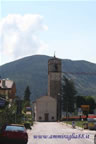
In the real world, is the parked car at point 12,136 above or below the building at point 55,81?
below

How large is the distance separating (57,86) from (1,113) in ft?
332

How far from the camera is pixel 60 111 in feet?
454

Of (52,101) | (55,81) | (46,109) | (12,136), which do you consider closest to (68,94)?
(52,101)

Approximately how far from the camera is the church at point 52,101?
450 feet

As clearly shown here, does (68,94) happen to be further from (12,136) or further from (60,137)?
(12,136)

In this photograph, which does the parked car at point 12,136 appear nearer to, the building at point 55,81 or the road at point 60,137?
the road at point 60,137

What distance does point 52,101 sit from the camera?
137 metres

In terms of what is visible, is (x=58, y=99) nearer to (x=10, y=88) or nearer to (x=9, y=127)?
(x=10, y=88)

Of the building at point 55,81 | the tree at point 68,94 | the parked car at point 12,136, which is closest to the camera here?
the parked car at point 12,136

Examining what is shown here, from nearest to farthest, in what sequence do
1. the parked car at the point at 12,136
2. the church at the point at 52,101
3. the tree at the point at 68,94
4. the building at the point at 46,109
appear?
the parked car at the point at 12,136
the tree at the point at 68,94
the building at the point at 46,109
the church at the point at 52,101

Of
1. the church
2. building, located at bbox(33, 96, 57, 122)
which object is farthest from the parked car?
building, located at bbox(33, 96, 57, 122)

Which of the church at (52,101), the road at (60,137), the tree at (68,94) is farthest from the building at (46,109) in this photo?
the road at (60,137)

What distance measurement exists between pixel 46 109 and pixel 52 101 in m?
4.01

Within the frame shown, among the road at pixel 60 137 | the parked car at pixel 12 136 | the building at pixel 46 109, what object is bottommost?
the road at pixel 60 137
